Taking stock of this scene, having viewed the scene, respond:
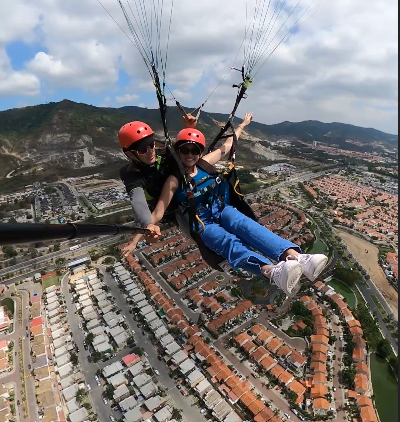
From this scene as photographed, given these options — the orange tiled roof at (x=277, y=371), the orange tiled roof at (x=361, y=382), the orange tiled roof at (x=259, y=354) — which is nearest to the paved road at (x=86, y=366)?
the orange tiled roof at (x=259, y=354)

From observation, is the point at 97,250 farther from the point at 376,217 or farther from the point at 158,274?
the point at 376,217

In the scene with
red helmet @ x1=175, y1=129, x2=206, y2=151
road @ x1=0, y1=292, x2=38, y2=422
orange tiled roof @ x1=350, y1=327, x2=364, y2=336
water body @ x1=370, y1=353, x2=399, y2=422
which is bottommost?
road @ x1=0, y1=292, x2=38, y2=422

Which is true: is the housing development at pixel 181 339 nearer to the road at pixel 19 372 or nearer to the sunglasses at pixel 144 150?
the road at pixel 19 372

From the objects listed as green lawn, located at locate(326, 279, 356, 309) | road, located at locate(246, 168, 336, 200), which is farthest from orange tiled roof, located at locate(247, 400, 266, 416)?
road, located at locate(246, 168, 336, 200)

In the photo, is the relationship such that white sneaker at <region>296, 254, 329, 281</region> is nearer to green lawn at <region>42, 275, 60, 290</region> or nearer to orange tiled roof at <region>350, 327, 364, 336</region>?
orange tiled roof at <region>350, 327, 364, 336</region>

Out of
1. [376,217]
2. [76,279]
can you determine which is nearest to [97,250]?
[76,279]

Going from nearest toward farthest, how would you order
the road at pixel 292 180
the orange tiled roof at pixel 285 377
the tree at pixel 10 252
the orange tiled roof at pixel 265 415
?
the orange tiled roof at pixel 265 415 < the orange tiled roof at pixel 285 377 < the tree at pixel 10 252 < the road at pixel 292 180
